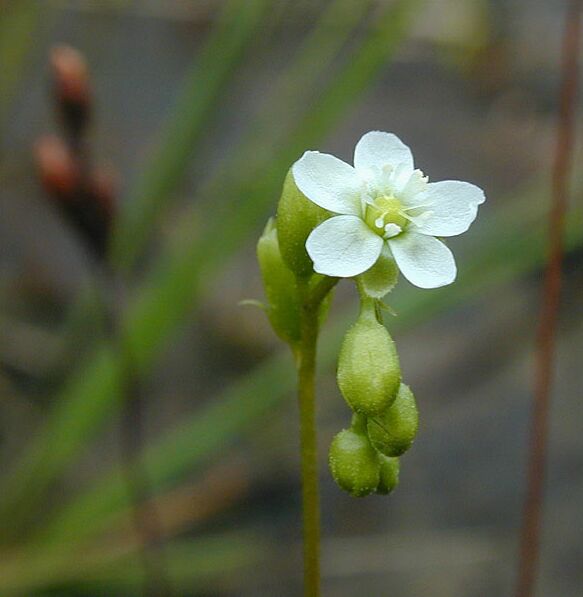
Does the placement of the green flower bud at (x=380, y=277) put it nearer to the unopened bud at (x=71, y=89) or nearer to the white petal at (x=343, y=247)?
the white petal at (x=343, y=247)

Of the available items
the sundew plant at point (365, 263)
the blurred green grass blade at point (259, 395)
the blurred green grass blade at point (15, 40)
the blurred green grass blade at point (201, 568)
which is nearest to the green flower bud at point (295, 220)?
the sundew plant at point (365, 263)

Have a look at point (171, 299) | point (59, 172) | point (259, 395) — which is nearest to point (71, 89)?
point (59, 172)

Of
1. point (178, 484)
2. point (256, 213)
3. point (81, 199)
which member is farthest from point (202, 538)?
point (81, 199)

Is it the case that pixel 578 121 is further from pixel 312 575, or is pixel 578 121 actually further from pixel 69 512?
pixel 312 575

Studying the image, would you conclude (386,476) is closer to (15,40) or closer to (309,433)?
(309,433)

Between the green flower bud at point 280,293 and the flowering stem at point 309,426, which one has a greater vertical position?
the green flower bud at point 280,293

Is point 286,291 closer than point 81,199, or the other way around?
point 286,291

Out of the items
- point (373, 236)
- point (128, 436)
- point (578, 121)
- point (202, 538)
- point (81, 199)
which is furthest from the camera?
point (578, 121)
